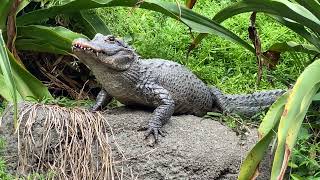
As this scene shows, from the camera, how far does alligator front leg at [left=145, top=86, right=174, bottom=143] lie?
4.27m

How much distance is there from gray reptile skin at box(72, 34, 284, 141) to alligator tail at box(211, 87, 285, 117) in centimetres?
9

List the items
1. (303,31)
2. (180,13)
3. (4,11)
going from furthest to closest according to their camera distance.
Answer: (4,11) → (303,31) → (180,13)

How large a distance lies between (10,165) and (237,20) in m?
3.37

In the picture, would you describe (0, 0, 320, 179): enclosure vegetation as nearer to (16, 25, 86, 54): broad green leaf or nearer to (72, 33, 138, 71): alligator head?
(16, 25, 86, 54): broad green leaf

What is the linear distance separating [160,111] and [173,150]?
0.31 m

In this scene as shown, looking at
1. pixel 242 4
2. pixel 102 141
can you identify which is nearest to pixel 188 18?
pixel 242 4

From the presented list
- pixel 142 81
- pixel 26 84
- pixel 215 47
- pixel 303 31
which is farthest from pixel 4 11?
pixel 215 47

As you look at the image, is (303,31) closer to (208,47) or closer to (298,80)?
(298,80)

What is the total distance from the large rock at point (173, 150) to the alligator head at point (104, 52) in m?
0.33

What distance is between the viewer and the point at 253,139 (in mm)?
4465

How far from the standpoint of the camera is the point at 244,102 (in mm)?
5199

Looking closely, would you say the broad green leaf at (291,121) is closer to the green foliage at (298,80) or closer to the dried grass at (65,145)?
the green foliage at (298,80)

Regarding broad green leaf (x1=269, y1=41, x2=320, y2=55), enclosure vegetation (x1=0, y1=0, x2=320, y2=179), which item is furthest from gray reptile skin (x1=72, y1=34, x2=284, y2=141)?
broad green leaf (x1=269, y1=41, x2=320, y2=55)

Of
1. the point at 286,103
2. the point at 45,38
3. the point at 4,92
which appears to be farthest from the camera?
the point at 45,38
